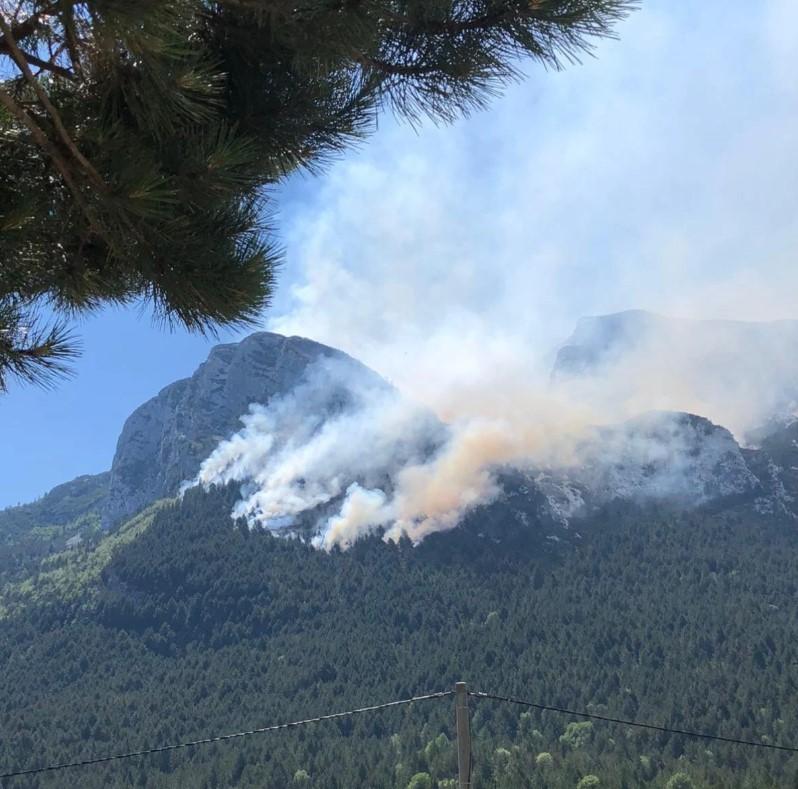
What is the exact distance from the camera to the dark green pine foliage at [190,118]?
476cm

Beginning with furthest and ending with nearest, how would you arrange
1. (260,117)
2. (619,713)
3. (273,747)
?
(619,713), (273,747), (260,117)

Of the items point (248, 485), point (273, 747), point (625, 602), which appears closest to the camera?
point (273, 747)

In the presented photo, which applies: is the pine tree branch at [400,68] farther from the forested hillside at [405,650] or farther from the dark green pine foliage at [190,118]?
the forested hillside at [405,650]

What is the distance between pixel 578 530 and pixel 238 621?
60644 mm

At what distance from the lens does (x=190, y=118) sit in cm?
511

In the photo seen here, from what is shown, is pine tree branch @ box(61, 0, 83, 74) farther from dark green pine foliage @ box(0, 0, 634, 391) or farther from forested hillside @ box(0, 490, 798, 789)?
forested hillside @ box(0, 490, 798, 789)

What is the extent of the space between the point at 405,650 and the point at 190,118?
13563 cm

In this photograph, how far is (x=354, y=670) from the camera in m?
129

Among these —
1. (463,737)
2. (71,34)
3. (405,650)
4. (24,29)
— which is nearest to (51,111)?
(71,34)

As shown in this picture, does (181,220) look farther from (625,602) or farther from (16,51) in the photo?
(625,602)

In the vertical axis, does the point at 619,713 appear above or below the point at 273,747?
above

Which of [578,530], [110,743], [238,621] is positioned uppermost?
[578,530]

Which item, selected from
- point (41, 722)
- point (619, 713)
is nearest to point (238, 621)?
point (41, 722)

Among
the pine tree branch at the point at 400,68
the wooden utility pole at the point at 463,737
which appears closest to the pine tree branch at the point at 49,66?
the pine tree branch at the point at 400,68
